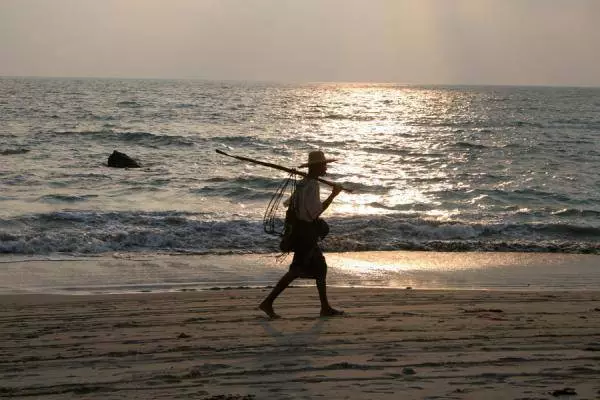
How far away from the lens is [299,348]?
6012mm

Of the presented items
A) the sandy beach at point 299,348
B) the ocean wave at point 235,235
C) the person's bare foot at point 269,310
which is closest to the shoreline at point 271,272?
the ocean wave at point 235,235

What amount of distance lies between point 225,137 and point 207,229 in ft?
70.9

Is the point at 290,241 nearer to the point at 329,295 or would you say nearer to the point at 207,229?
the point at 329,295

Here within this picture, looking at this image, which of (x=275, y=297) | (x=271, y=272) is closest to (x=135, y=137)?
A: (x=271, y=272)

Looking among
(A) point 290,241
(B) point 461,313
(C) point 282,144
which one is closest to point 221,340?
(A) point 290,241

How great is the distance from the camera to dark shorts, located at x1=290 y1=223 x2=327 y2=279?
7141 mm

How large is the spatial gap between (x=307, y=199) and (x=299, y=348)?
5.15 ft

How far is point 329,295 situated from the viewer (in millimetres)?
8922

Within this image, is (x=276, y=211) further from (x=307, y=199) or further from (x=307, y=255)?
(x=307, y=199)

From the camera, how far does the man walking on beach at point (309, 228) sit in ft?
23.0

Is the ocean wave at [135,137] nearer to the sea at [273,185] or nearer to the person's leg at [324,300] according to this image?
the sea at [273,185]

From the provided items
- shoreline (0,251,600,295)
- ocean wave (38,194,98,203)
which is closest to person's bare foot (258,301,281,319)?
shoreline (0,251,600,295)

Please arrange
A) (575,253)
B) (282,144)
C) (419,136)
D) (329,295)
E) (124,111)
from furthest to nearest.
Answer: (124,111) → (419,136) → (282,144) → (575,253) → (329,295)

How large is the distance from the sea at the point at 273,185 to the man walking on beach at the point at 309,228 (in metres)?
6.27
